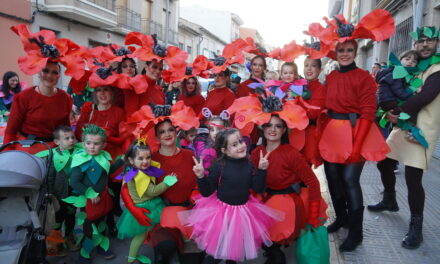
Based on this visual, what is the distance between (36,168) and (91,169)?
57 cm

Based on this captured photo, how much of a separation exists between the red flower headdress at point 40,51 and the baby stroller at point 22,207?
2.95 ft

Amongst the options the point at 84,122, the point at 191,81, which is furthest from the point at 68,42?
the point at 191,81

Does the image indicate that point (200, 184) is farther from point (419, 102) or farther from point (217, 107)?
point (419, 102)

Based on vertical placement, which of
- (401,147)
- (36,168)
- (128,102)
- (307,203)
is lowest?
(307,203)

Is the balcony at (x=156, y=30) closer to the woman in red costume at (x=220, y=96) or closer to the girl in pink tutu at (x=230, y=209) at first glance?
the woman in red costume at (x=220, y=96)

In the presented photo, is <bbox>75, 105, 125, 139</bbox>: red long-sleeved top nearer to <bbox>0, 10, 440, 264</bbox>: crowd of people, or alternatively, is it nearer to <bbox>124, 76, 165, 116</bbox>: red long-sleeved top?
<bbox>0, 10, 440, 264</bbox>: crowd of people

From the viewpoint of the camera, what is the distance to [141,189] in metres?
2.95

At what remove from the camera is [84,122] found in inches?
150

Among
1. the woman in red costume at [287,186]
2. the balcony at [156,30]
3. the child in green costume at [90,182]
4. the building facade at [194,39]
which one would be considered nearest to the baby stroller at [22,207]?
the child in green costume at [90,182]

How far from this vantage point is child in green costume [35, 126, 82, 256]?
334 cm

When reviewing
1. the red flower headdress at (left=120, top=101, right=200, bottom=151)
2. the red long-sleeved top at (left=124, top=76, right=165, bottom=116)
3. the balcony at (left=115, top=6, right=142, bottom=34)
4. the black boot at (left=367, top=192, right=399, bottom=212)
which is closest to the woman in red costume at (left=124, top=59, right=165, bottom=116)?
the red long-sleeved top at (left=124, top=76, right=165, bottom=116)

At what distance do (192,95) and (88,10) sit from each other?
13.4 metres

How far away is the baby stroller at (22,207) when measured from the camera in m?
2.42

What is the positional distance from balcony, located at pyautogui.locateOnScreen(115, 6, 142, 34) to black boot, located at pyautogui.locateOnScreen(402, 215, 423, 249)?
1852 centimetres
